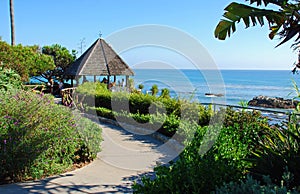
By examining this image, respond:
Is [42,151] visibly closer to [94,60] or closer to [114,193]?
[114,193]

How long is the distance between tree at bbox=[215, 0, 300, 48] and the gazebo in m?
16.7

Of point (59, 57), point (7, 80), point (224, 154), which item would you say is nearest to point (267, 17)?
point (224, 154)

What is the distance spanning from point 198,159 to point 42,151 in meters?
3.33

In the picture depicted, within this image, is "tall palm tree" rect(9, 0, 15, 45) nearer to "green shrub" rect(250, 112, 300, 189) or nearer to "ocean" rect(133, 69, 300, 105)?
"ocean" rect(133, 69, 300, 105)

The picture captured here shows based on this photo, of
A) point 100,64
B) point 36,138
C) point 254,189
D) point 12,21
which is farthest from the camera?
point 12,21

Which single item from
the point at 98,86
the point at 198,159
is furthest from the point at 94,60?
the point at 198,159

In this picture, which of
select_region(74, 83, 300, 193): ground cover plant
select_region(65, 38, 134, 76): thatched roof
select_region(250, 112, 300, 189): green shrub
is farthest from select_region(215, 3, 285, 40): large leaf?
select_region(65, 38, 134, 76): thatched roof

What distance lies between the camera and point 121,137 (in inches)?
383

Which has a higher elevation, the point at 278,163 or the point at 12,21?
the point at 12,21

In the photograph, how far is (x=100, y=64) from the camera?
71.0 ft

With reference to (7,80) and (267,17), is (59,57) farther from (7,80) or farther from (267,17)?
(267,17)

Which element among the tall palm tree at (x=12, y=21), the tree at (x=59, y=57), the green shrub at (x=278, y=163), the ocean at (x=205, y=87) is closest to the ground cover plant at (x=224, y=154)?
the green shrub at (x=278, y=163)

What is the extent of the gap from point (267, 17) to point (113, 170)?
4301mm

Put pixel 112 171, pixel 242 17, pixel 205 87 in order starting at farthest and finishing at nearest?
pixel 205 87
pixel 112 171
pixel 242 17
